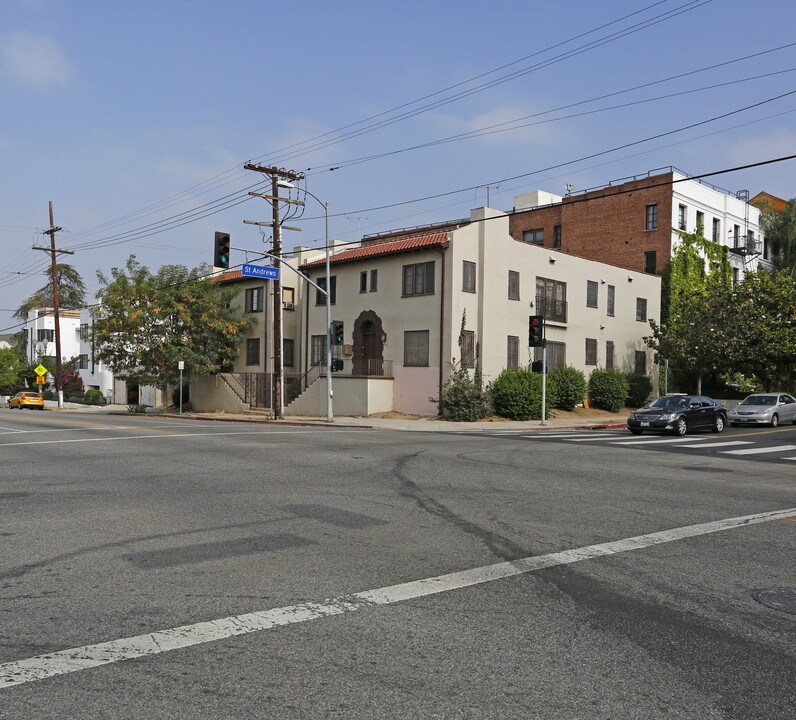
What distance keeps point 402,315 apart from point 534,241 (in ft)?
76.5

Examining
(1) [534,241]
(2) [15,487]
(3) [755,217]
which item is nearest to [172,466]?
(2) [15,487]

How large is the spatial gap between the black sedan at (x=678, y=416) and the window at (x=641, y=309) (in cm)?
1770

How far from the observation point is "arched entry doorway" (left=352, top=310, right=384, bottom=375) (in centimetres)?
3553

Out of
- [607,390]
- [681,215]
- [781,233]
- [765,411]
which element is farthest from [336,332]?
[781,233]

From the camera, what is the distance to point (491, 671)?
4.24m

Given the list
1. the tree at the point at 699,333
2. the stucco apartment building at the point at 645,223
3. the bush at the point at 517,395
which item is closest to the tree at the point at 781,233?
the stucco apartment building at the point at 645,223

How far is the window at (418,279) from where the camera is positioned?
33844 millimetres

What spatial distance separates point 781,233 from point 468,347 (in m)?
34.4

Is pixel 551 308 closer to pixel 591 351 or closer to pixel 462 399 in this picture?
pixel 591 351

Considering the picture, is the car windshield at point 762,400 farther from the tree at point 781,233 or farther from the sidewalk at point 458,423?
the tree at point 781,233

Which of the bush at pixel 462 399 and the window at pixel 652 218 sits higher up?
the window at pixel 652 218

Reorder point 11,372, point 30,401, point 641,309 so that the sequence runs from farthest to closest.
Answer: point 11,372
point 30,401
point 641,309

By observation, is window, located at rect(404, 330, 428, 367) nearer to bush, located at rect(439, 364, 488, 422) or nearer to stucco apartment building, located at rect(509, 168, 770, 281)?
bush, located at rect(439, 364, 488, 422)

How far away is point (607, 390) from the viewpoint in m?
38.4
